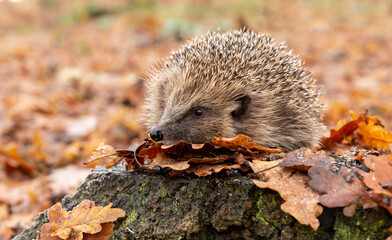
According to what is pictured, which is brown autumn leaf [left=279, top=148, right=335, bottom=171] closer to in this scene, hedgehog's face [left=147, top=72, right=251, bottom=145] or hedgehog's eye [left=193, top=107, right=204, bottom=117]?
hedgehog's face [left=147, top=72, right=251, bottom=145]

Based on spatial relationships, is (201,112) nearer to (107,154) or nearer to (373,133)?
(107,154)

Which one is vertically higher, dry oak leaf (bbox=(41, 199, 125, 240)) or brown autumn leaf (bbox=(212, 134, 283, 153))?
brown autumn leaf (bbox=(212, 134, 283, 153))

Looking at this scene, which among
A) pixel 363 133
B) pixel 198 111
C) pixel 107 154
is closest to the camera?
pixel 107 154

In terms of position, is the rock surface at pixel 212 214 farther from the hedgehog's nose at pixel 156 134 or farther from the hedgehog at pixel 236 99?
the hedgehog at pixel 236 99

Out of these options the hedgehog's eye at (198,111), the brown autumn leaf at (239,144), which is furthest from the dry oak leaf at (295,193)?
the hedgehog's eye at (198,111)

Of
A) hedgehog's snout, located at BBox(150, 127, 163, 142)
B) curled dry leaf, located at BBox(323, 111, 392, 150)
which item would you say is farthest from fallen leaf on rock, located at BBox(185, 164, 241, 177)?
curled dry leaf, located at BBox(323, 111, 392, 150)

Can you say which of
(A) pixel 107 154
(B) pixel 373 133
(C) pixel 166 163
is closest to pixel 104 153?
(A) pixel 107 154

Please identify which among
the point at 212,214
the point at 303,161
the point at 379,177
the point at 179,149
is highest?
the point at 179,149
